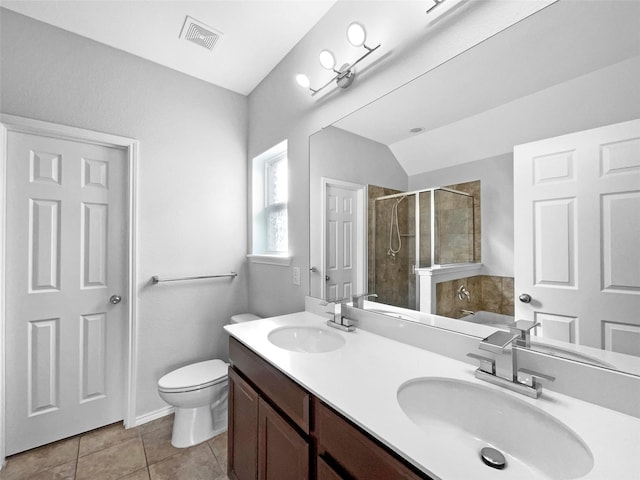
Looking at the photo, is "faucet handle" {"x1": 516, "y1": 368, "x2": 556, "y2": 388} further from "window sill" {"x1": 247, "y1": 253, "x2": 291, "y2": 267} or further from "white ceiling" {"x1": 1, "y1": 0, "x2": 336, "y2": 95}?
"white ceiling" {"x1": 1, "y1": 0, "x2": 336, "y2": 95}

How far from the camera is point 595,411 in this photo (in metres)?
0.70

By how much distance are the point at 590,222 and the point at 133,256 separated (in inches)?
93.9

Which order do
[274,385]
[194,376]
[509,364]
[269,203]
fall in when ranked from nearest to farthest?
[509,364]
[274,385]
[194,376]
[269,203]

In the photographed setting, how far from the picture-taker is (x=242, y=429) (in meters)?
1.32

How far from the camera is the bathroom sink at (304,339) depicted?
1.41 metres

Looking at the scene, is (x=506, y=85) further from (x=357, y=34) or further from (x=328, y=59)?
(x=328, y=59)

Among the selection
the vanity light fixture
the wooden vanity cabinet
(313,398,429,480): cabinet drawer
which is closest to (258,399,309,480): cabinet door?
the wooden vanity cabinet

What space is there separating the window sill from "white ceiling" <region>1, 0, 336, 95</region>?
145 cm

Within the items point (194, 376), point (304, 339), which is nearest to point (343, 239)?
point (304, 339)

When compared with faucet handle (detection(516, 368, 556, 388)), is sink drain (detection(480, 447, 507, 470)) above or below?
below

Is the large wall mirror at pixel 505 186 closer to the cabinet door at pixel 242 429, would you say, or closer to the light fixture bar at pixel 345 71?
the light fixture bar at pixel 345 71

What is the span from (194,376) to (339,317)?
1.14 meters

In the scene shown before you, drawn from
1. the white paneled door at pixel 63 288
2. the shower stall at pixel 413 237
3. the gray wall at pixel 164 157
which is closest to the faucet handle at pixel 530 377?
the shower stall at pixel 413 237

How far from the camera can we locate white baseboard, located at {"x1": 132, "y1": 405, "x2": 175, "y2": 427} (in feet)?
6.51
